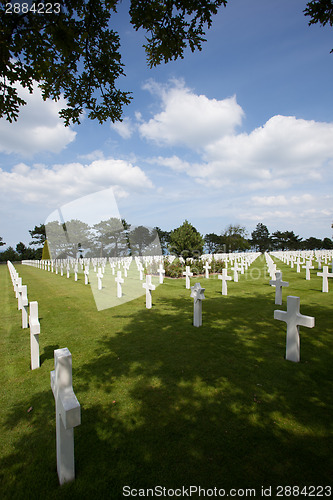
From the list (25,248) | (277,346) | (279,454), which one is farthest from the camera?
(25,248)

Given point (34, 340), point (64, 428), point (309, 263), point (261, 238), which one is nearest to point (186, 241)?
point (309, 263)

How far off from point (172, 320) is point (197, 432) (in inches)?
172

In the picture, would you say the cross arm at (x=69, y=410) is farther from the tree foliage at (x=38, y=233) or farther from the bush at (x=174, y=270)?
the tree foliage at (x=38, y=233)

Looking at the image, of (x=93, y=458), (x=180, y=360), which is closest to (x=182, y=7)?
(x=180, y=360)

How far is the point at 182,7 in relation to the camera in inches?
154

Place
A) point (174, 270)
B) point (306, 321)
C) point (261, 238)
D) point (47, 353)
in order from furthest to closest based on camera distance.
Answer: point (261, 238) → point (174, 270) → point (47, 353) → point (306, 321)

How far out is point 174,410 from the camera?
3107 millimetres

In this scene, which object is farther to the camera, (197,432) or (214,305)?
(214,305)

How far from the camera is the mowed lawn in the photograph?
7.27 feet

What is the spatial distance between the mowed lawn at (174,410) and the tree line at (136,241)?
6.36 metres

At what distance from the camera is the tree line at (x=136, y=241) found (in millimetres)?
14883

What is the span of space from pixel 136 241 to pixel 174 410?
57.2 metres

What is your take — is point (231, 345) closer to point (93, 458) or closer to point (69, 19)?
point (93, 458)

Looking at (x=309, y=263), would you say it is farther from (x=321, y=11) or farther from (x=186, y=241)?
(x=321, y=11)
